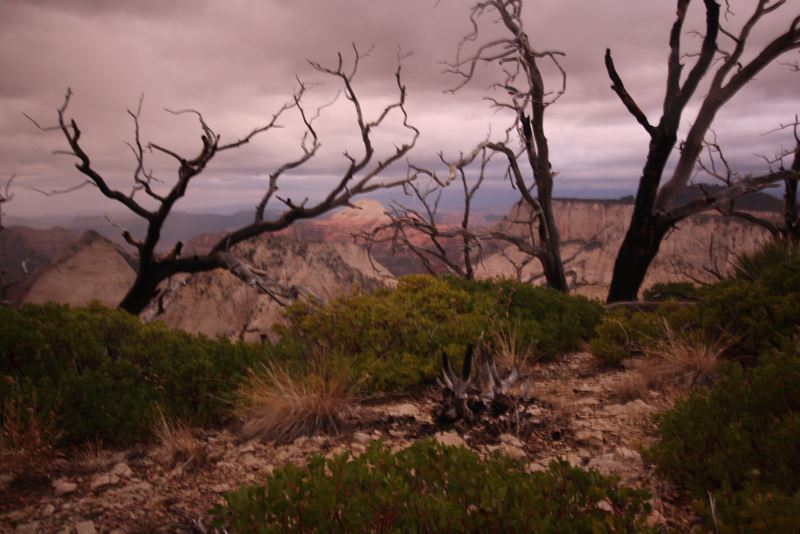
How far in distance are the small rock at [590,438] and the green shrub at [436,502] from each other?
1.54m

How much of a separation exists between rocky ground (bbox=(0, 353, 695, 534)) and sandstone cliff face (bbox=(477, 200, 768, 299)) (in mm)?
34836

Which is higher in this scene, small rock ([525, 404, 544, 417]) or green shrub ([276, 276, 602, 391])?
green shrub ([276, 276, 602, 391])

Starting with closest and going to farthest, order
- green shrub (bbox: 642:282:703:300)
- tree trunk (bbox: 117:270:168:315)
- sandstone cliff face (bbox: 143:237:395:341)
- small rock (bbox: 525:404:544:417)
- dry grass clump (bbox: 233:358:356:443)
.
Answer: dry grass clump (bbox: 233:358:356:443) → small rock (bbox: 525:404:544:417) → green shrub (bbox: 642:282:703:300) → tree trunk (bbox: 117:270:168:315) → sandstone cliff face (bbox: 143:237:395:341)

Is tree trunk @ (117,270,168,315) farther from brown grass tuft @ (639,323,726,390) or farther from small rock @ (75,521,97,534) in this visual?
brown grass tuft @ (639,323,726,390)

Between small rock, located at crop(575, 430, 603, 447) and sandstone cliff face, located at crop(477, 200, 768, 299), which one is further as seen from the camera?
sandstone cliff face, located at crop(477, 200, 768, 299)

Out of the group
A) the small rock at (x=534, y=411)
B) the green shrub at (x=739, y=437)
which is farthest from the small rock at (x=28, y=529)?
the green shrub at (x=739, y=437)

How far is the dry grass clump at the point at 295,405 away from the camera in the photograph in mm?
4395

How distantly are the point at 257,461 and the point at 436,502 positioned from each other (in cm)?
231

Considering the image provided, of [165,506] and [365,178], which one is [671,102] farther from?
[165,506]

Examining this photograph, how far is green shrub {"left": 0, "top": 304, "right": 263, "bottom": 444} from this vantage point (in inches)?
178

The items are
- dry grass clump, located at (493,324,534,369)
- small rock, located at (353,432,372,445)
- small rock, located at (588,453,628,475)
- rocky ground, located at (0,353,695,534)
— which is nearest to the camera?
rocky ground, located at (0,353,695,534)

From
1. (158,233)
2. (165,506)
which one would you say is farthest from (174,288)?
(165,506)

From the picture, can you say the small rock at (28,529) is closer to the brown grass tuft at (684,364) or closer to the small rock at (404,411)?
the small rock at (404,411)

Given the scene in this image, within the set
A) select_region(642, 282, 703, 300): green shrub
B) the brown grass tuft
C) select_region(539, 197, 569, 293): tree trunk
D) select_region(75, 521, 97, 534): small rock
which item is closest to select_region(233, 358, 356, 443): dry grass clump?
select_region(75, 521, 97, 534): small rock
